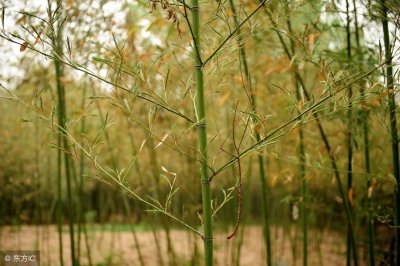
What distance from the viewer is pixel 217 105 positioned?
4629 millimetres

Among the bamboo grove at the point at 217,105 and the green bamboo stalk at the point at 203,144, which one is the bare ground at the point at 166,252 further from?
the green bamboo stalk at the point at 203,144

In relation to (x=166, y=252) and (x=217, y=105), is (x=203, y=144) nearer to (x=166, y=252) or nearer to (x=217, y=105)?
(x=217, y=105)

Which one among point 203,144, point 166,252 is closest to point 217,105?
point 166,252

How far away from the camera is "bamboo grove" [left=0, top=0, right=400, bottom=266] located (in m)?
1.13

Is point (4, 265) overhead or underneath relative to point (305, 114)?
underneath

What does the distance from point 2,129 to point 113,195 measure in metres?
5.28

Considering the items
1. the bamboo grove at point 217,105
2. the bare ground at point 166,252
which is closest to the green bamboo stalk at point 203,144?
the bamboo grove at point 217,105

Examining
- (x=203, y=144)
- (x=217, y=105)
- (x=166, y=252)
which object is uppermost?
(x=217, y=105)

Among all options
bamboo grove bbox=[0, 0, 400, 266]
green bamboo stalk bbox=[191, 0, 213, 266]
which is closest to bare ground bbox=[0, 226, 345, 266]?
bamboo grove bbox=[0, 0, 400, 266]

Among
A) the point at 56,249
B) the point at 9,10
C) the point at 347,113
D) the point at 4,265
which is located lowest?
the point at 56,249

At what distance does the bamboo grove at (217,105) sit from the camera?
3.69 ft

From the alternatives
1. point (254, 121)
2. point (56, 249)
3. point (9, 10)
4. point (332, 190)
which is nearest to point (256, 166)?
point (332, 190)

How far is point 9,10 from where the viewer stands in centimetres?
222

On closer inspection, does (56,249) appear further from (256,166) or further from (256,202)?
(256,202)
